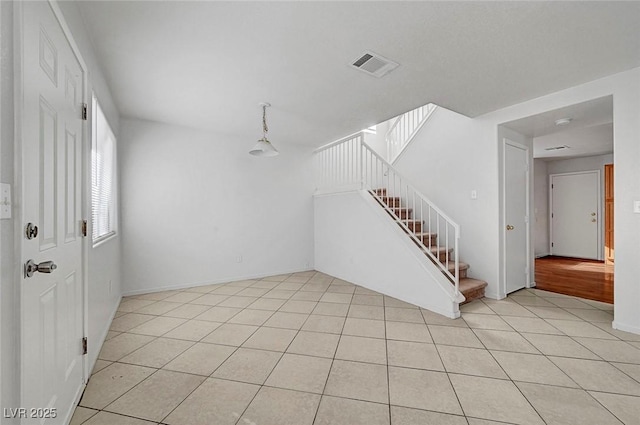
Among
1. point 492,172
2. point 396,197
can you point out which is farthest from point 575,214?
point 396,197

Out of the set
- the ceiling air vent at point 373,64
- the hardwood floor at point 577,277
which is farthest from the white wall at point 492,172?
the ceiling air vent at point 373,64

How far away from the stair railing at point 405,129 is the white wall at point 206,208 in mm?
1842

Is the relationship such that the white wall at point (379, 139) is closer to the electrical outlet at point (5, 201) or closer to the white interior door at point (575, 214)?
the white interior door at point (575, 214)

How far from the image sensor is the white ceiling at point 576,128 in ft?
9.92

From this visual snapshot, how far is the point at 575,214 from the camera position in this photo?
6.48 m

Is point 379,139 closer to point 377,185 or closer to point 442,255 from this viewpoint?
point 377,185

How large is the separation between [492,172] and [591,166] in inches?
192

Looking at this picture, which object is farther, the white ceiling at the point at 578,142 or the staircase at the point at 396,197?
the white ceiling at the point at 578,142

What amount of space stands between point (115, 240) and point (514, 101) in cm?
519

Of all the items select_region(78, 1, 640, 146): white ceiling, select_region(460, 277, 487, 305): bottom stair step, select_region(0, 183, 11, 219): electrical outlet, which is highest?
select_region(78, 1, 640, 146): white ceiling

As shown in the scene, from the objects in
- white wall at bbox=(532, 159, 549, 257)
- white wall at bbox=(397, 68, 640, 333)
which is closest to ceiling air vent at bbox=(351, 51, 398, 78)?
white wall at bbox=(397, 68, 640, 333)

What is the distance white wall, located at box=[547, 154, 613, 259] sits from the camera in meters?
6.02

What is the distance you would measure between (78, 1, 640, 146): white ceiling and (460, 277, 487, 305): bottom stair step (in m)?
2.31

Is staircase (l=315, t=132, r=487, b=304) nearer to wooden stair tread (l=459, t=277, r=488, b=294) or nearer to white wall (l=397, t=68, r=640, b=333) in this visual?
wooden stair tread (l=459, t=277, r=488, b=294)
